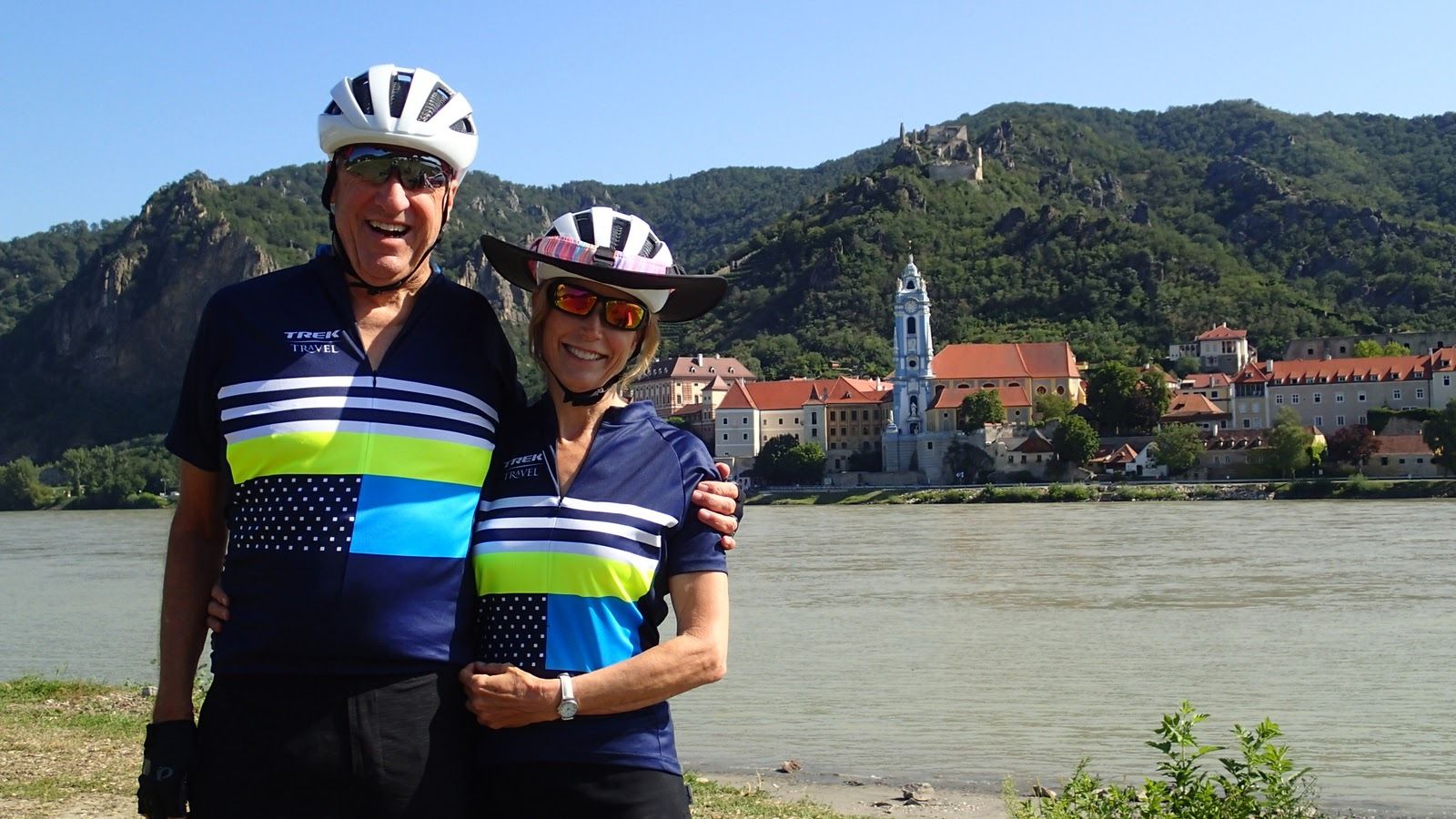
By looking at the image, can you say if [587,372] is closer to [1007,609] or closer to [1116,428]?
[1007,609]

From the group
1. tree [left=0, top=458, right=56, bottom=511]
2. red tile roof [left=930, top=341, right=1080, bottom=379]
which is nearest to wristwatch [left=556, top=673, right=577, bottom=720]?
red tile roof [left=930, top=341, right=1080, bottom=379]

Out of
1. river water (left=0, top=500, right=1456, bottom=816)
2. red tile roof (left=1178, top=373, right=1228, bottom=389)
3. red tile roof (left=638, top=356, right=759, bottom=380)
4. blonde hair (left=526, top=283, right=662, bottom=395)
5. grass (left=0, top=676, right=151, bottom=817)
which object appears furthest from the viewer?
red tile roof (left=638, top=356, right=759, bottom=380)

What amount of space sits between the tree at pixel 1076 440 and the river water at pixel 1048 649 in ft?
91.5

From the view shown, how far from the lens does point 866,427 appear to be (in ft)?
291

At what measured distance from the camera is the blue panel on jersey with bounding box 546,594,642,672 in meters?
2.68

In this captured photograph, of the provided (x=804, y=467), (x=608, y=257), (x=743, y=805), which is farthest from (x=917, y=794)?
(x=804, y=467)

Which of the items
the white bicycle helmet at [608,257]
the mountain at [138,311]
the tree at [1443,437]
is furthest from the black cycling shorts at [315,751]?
the mountain at [138,311]

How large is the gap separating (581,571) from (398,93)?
3.35ft

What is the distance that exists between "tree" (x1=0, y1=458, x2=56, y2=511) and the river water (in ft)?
175

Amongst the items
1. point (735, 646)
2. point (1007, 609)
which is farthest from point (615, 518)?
point (1007, 609)

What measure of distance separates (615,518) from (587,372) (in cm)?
33

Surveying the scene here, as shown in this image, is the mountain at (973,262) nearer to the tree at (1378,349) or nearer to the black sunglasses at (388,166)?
the tree at (1378,349)

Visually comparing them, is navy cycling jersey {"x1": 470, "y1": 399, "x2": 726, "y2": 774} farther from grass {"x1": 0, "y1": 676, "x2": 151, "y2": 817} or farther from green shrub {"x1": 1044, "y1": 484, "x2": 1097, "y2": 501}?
green shrub {"x1": 1044, "y1": 484, "x2": 1097, "y2": 501}

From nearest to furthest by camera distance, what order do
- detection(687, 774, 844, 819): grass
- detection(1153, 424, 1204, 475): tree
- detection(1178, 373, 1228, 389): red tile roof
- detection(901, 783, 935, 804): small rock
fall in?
detection(687, 774, 844, 819): grass → detection(901, 783, 935, 804): small rock → detection(1153, 424, 1204, 475): tree → detection(1178, 373, 1228, 389): red tile roof
